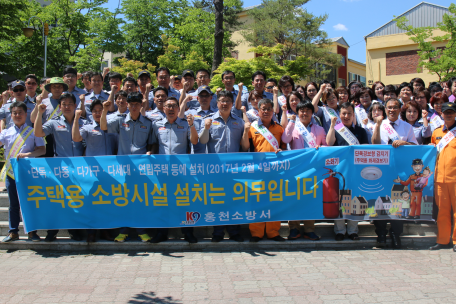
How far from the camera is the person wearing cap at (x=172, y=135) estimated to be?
Answer: 5508mm

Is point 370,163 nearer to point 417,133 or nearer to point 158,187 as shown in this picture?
point 417,133

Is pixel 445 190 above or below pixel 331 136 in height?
below

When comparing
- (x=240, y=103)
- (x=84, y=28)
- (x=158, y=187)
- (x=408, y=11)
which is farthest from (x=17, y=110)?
(x=408, y=11)

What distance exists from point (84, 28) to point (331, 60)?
72.2ft

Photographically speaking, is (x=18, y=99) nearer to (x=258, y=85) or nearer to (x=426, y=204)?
(x=258, y=85)

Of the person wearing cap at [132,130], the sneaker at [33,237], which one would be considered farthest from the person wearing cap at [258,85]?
the sneaker at [33,237]

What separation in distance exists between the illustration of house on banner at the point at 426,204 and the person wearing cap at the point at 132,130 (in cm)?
413

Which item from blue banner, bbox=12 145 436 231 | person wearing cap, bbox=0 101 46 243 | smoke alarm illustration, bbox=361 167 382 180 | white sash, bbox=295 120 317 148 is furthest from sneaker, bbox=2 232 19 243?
smoke alarm illustration, bbox=361 167 382 180

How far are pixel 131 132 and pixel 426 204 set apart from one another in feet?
15.0

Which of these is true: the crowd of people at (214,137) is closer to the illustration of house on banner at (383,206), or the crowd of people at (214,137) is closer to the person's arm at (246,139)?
the person's arm at (246,139)

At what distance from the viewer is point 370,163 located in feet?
18.2

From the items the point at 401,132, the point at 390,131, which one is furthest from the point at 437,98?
the point at 390,131

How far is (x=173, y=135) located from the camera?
18.3 ft

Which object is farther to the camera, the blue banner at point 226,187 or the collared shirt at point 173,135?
the collared shirt at point 173,135
